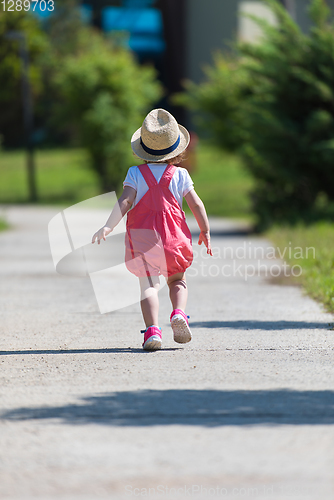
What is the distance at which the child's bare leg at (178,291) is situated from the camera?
18.8 ft

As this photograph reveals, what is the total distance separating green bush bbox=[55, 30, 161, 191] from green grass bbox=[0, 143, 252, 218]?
1158 mm

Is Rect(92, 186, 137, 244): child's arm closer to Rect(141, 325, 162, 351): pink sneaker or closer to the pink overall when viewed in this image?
the pink overall

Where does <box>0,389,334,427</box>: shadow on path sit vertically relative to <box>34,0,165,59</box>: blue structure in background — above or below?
below

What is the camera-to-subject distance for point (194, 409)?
4066mm

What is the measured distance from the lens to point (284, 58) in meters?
15.2

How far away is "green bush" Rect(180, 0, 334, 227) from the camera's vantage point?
14961 millimetres

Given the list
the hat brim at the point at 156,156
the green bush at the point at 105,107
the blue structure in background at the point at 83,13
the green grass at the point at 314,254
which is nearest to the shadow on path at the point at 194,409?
the hat brim at the point at 156,156

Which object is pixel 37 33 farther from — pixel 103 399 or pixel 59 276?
pixel 103 399

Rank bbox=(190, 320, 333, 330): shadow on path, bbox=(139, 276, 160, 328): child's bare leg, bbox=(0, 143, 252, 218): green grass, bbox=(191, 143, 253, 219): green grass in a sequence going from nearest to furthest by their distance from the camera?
bbox=(139, 276, 160, 328): child's bare leg → bbox=(190, 320, 333, 330): shadow on path → bbox=(191, 143, 253, 219): green grass → bbox=(0, 143, 252, 218): green grass

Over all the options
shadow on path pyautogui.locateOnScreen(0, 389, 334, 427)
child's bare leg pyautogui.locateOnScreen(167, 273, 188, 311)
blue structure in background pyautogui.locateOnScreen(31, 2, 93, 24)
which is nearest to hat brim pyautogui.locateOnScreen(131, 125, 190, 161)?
child's bare leg pyautogui.locateOnScreen(167, 273, 188, 311)

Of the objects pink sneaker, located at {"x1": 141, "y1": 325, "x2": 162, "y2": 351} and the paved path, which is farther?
pink sneaker, located at {"x1": 141, "y1": 325, "x2": 162, "y2": 351}

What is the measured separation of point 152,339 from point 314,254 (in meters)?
5.59

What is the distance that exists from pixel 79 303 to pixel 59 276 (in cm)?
208

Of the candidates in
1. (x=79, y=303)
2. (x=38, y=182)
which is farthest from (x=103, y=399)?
(x=38, y=182)
